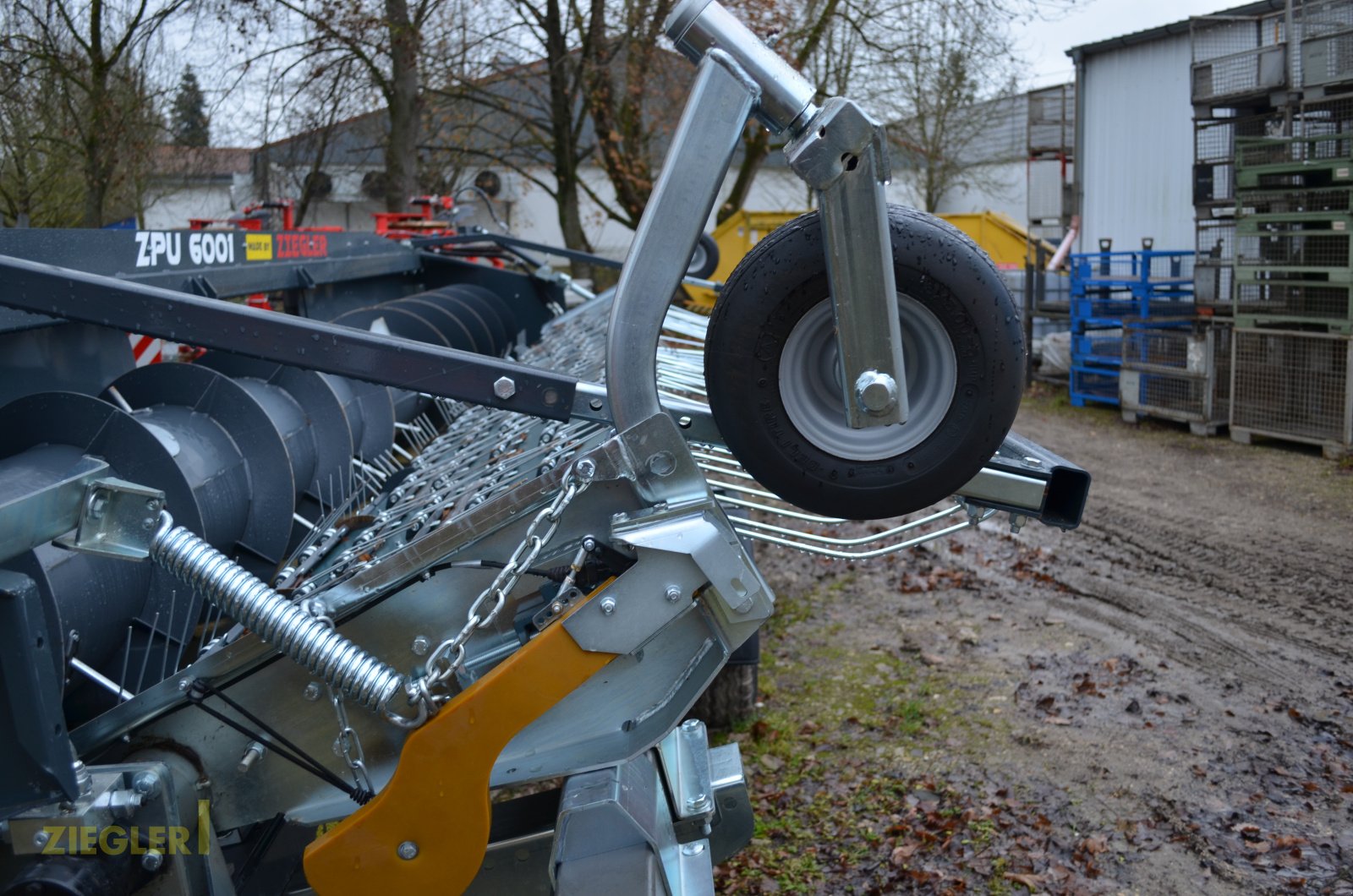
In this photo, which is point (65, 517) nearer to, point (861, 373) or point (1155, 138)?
point (861, 373)

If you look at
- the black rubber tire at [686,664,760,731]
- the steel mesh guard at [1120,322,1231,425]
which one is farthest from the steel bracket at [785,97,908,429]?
the steel mesh guard at [1120,322,1231,425]

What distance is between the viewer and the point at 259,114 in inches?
610

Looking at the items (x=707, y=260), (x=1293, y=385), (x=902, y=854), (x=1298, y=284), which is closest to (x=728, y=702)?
(x=902, y=854)

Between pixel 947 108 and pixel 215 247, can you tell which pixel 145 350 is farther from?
pixel 947 108

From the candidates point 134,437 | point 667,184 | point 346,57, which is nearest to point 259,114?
point 346,57

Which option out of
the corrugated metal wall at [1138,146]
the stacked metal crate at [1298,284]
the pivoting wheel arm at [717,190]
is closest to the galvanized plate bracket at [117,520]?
the pivoting wheel arm at [717,190]

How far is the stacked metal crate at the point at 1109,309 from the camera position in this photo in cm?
1264

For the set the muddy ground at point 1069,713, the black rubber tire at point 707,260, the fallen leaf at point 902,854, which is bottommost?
the fallen leaf at point 902,854

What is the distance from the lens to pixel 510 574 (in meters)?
2.19

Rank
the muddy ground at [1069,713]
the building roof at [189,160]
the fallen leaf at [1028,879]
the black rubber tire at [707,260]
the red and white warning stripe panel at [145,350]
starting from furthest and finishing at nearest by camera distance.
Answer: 1. the building roof at [189,160]
2. the black rubber tire at [707,260]
3. the red and white warning stripe panel at [145,350]
4. the muddy ground at [1069,713]
5. the fallen leaf at [1028,879]

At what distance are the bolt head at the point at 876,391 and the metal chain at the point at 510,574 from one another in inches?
21.0

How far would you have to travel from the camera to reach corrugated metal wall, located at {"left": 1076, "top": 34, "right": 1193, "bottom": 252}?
15602mm

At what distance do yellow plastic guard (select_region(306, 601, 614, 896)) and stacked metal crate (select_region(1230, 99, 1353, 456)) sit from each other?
935 cm

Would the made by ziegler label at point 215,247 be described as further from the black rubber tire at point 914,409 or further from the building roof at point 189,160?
the building roof at point 189,160
